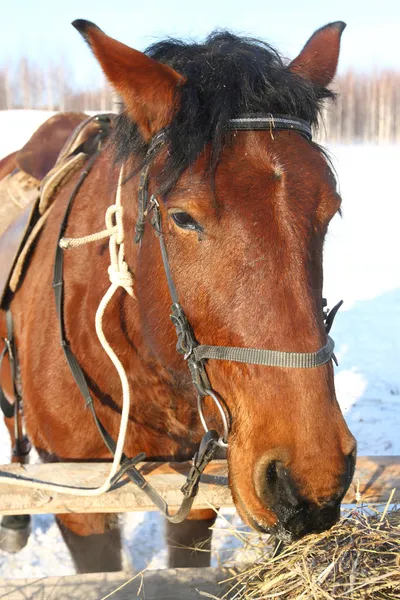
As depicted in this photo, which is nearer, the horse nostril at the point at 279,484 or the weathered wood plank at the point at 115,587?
the horse nostril at the point at 279,484

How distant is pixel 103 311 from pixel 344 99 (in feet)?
119

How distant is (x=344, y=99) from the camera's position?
35250mm

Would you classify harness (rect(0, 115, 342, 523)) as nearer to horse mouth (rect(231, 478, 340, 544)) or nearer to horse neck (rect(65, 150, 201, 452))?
horse neck (rect(65, 150, 201, 452))

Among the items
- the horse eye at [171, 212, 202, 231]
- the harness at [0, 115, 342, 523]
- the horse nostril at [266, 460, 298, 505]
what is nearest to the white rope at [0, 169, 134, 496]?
the harness at [0, 115, 342, 523]

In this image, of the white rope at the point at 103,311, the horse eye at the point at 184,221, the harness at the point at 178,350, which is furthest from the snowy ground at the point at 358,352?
the horse eye at the point at 184,221

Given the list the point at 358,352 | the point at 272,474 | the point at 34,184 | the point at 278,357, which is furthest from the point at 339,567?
the point at 358,352

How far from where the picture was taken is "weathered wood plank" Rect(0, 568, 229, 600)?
2.30m

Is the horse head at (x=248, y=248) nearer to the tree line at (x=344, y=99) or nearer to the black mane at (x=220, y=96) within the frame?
the black mane at (x=220, y=96)

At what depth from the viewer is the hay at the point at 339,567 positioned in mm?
1735

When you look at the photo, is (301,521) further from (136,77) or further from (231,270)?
(136,77)

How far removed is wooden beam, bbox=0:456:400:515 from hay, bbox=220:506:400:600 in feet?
0.65

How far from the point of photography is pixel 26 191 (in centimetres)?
→ 352

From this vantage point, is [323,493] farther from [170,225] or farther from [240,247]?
[170,225]

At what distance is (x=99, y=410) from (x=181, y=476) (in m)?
0.48
